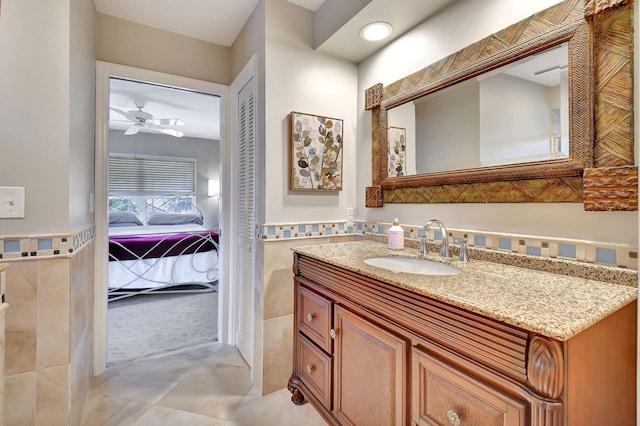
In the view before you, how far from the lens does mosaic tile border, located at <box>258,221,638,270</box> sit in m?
1.02

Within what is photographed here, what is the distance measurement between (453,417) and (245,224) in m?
1.79

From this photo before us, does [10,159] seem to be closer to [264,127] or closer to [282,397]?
[264,127]

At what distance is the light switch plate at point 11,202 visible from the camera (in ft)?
4.00

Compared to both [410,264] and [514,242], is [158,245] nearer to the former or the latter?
[410,264]

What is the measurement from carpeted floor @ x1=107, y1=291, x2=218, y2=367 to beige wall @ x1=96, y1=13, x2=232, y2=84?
2199 mm

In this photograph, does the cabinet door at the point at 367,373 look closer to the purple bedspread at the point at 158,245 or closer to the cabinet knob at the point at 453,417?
the cabinet knob at the point at 453,417

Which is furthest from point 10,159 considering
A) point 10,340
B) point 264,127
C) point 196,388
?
point 196,388

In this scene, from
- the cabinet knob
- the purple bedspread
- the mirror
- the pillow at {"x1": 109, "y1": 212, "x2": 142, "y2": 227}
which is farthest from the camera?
the pillow at {"x1": 109, "y1": 212, "x2": 142, "y2": 227}

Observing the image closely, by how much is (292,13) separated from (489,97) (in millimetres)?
1325

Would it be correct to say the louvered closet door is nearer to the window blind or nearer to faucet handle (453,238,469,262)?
faucet handle (453,238,469,262)

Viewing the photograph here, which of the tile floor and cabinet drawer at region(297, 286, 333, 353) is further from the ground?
cabinet drawer at region(297, 286, 333, 353)

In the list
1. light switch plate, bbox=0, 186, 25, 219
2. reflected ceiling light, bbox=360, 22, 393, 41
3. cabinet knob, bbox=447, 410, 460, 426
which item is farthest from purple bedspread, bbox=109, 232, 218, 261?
cabinet knob, bbox=447, 410, 460, 426

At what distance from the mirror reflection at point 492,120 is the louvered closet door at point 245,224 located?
1017mm

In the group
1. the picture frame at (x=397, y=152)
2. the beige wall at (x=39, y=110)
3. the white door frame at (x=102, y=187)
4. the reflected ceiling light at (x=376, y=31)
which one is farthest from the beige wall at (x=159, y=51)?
the picture frame at (x=397, y=152)
